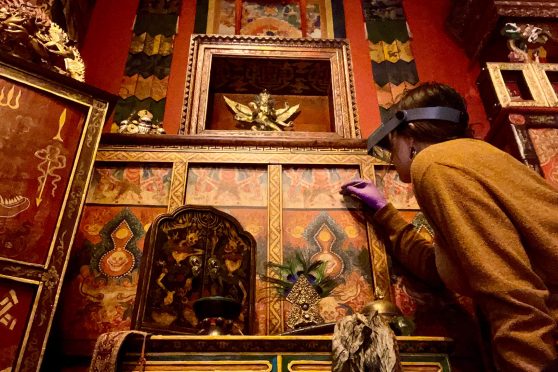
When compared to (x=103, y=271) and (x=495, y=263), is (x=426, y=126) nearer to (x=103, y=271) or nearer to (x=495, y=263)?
(x=495, y=263)

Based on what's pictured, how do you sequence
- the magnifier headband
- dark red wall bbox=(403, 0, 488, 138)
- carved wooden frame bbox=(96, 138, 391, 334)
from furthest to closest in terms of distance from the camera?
1. dark red wall bbox=(403, 0, 488, 138)
2. carved wooden frame bbox=(96, 138, 391, 334)
3. the magnifier headband

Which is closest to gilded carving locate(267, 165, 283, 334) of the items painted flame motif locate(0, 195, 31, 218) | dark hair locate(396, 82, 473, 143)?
dark hair locate(396, 82, 473, 143)

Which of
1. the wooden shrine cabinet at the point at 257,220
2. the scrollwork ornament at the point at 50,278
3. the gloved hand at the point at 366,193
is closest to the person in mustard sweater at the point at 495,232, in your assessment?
the wooden shrine cabinet at the point at 257,220

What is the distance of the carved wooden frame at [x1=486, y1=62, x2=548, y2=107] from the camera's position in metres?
3.27

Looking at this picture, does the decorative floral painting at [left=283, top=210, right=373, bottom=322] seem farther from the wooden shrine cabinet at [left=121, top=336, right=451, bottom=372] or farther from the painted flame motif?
the painted flame motif

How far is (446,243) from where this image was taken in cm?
202

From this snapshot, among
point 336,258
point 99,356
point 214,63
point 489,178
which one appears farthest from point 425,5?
point 99,356

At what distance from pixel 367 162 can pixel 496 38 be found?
211 cm

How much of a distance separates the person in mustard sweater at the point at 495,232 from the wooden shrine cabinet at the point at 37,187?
1690 millimetres

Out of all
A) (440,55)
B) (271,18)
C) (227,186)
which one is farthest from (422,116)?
(271,18)

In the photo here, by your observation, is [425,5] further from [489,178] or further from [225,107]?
[489,178]

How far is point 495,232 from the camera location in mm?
A: 1743

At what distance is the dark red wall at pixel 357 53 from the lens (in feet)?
13.0

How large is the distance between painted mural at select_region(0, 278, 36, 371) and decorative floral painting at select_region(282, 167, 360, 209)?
62.3 inches
